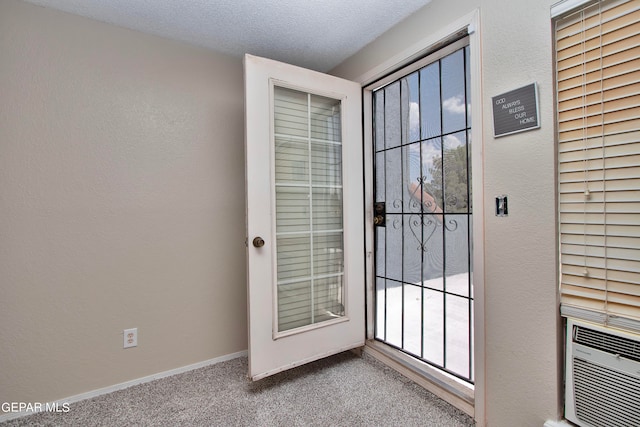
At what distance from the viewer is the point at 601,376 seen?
1106 mm

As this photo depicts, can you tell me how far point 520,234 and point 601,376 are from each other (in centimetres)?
58

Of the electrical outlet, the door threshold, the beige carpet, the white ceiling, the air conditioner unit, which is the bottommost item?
the beige carpet

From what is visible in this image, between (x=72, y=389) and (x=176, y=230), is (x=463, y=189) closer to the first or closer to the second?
(x=176, y=230)

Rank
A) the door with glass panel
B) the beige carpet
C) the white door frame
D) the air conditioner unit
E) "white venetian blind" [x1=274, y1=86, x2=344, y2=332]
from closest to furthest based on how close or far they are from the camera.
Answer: the air conditioner unit < the white door frame < the beige carpet < the door with glass panel < "white venetian blind" [x1=274, y1=86, x2=344, y2=332]

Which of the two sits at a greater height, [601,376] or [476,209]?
[476,209]

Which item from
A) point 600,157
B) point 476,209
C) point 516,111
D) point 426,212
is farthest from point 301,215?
point 600,157

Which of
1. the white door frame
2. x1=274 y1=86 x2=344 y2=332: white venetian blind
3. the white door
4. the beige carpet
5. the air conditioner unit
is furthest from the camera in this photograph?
x1=274 y1=86 x2=344 y2=332: white venetian blind

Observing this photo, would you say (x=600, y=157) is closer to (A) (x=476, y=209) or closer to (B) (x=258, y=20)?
(A) (x=476, y=209)

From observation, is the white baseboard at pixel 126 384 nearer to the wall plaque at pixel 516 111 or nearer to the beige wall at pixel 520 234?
the beige wall at pixel 520 234

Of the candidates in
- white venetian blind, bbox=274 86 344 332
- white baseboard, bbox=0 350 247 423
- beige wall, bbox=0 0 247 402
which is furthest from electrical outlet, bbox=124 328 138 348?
white venetian blind, bbox=274 86 344 332

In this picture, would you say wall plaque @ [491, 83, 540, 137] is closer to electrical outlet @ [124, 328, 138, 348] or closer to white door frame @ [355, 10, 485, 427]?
white door frame @ [355, 10, 485, 427]

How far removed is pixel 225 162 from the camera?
7.39 feet

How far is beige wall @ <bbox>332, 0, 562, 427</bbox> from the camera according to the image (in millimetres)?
1240

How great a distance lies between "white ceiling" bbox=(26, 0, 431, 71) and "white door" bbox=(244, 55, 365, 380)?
0.25m
